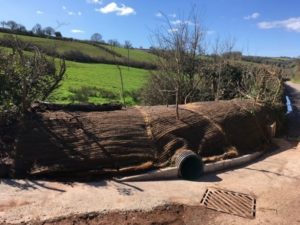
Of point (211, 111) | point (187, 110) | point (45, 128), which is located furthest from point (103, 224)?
point (211, 111)

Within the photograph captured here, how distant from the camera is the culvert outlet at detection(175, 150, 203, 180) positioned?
361 inches

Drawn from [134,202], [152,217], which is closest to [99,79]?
[134,202]

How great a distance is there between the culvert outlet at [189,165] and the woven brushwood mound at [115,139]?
288mm

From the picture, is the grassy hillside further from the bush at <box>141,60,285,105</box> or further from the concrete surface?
the concrete surface

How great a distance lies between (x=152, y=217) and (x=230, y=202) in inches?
73.5

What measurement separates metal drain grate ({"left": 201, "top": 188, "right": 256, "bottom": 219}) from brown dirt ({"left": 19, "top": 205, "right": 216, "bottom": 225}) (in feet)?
1.09

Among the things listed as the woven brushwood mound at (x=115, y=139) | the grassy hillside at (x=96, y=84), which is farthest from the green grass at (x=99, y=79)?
the woven brushwood mound at (x=115, y=139)

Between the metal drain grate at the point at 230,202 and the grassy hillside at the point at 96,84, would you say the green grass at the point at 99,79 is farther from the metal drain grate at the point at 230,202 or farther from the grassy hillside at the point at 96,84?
the metal drain grate at the point at 230,202

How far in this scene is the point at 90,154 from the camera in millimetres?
8508

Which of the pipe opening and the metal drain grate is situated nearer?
the metal drain grate

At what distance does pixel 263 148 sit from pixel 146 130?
4543mm

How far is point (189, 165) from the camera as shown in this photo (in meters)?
9.75

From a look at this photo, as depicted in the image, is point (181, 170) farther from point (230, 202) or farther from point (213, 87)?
point (213, 87)

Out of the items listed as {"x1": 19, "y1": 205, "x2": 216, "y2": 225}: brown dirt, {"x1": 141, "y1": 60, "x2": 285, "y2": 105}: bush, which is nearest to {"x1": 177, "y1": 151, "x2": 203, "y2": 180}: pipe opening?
{"x1": 19, "y1": 205, "x2": 216, "y2": 225}: brown dirt
